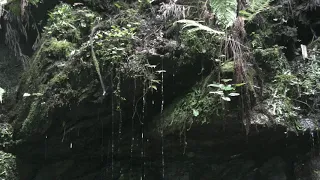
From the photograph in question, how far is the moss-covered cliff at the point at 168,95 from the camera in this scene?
4129 mm

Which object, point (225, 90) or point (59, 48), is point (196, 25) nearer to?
point (225, 90)

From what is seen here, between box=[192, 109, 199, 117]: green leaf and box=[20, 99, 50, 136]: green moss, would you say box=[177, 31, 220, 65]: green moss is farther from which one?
box=[20, 99, 50, 136]: green moss

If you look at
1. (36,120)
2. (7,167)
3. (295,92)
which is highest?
(295,92)

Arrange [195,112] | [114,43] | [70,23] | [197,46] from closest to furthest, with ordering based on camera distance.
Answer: [195,112] < [197,46] < [114,43] < [70,23]

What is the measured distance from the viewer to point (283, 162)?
464cm

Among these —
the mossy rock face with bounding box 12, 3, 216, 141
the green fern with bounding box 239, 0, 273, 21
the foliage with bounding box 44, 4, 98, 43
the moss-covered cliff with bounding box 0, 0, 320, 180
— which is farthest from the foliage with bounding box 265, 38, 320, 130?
the foliage with bounding box 44, 4, 98, 43

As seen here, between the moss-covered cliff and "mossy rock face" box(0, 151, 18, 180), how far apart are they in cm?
2

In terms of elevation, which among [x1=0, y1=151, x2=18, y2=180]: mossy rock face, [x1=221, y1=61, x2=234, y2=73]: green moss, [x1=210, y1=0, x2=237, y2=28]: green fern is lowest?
[x1=0, y1=151, x2=18, y2=180]: mossy rock face

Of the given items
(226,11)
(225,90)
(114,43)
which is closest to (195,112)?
(225,90)

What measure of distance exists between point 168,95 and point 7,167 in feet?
8.59

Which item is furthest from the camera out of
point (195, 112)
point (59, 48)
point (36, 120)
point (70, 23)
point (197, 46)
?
point (70, 23)

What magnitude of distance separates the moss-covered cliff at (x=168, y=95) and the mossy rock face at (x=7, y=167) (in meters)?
0.02

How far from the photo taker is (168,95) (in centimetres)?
445

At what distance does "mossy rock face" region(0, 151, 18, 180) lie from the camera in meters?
4.91
